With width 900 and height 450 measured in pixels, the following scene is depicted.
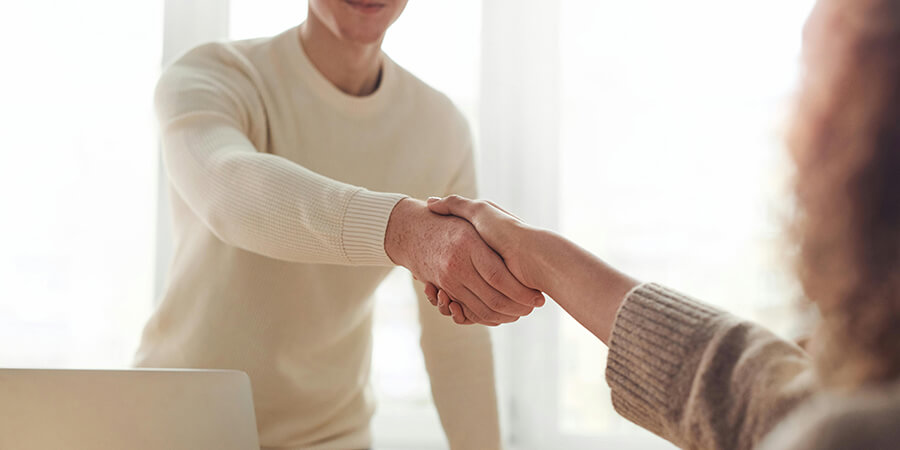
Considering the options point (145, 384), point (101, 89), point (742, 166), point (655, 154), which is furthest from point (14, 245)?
point (742, 166)

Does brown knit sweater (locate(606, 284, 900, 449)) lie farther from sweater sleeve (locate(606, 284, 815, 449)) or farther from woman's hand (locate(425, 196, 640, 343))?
woman's hand (locate(425, 196, 640, 343))

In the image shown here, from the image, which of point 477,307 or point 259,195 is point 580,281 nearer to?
point 477,307

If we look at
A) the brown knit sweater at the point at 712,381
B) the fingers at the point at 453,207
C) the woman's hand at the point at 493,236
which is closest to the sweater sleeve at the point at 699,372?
the brown knit sweater at the point at 712,381

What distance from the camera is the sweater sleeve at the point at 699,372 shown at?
570 millimetres

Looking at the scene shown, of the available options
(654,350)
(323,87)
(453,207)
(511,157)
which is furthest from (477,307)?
(511,157)

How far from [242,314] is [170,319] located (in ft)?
0.45

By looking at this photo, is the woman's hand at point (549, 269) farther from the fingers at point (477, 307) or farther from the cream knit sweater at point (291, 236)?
the cream knit sweater at point (291, 236)

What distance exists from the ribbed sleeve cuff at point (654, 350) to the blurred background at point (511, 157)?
1.10 metres

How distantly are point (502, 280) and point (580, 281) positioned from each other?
17 cm

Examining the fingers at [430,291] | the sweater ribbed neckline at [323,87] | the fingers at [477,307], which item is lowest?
the fingers at [477,307]

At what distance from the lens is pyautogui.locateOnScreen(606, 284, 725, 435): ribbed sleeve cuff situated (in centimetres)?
65

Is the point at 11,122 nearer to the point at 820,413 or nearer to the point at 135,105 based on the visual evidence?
the point at 135,105

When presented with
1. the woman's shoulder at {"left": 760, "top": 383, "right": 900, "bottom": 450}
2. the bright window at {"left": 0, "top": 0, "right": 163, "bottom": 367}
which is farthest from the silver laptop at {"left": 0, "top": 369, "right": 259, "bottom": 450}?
the bright window at {"left": 0, "top": 0, "right": 163, "bottom": 367}

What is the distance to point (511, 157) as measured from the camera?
1994 mm
